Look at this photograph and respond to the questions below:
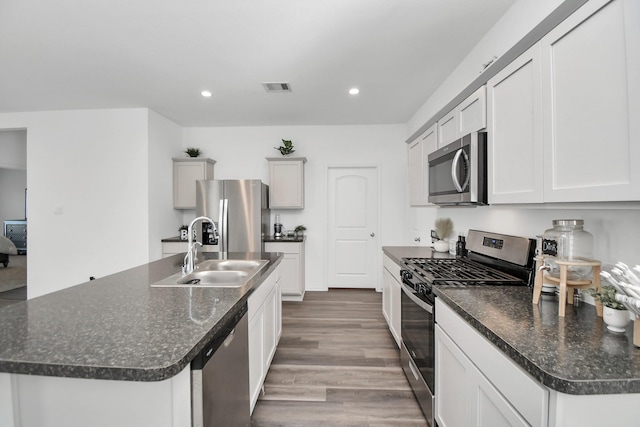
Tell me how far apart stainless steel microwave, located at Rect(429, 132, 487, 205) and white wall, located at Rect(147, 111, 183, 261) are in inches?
141

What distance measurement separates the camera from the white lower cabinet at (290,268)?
12.5 feet

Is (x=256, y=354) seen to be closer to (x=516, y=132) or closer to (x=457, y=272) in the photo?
(x=457, y=272)

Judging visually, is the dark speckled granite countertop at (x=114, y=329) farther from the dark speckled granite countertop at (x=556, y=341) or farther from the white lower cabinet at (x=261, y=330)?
the dark speckled granite countertop at (x=556, y=341)

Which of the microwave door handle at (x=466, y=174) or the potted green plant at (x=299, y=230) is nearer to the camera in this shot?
the microwave door handle at (x=466, y=174)

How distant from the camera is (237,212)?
12.1 feet

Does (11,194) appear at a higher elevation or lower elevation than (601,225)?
higher

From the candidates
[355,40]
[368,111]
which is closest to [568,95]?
[355,40]

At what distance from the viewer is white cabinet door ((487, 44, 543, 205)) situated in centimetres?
125

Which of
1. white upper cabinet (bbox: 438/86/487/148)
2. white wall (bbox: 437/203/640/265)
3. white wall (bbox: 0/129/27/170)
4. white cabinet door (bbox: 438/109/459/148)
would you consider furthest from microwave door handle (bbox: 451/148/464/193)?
white wall (bbox: 0/129/27/170)

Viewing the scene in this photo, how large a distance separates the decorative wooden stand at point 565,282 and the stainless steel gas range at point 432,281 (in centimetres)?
30

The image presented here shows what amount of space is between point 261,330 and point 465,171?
1.76 metres

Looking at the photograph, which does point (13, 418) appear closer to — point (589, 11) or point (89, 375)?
point (89, 375)

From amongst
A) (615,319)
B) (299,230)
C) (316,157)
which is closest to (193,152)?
(316,157)

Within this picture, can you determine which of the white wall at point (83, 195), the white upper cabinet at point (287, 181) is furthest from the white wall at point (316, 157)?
the white wall at point (83, 195)
